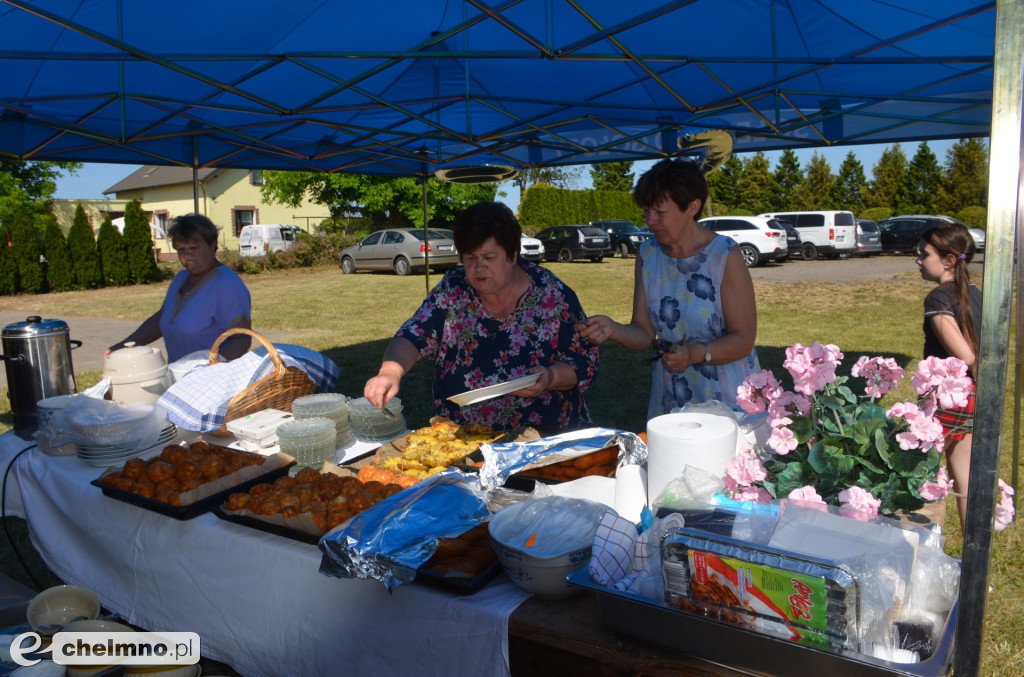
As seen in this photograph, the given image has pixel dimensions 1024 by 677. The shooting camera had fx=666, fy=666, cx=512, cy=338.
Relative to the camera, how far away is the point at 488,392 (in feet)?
6.52

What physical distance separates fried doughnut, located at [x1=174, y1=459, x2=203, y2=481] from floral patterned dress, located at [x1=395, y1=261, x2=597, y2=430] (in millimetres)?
923

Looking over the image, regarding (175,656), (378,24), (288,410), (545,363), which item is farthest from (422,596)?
(378,24)

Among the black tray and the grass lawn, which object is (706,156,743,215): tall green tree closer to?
the grass lawn

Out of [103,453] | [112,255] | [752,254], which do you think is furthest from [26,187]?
[103,453]

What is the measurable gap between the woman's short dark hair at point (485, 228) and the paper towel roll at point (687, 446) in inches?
45.7

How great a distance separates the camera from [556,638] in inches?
51.0

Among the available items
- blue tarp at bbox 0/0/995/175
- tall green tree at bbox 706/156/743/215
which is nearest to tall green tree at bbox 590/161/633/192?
tall green tree at bbox 706/156/743/215

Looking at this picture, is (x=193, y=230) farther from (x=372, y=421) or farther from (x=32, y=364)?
(x=372, y=421)

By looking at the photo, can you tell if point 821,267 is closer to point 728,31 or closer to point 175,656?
point 728,31

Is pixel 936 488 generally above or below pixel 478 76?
below

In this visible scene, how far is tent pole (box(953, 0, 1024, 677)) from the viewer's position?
90 centimetres

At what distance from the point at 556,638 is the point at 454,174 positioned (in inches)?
184

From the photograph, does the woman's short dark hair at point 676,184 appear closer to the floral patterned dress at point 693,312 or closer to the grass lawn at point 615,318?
the floral patterned dress at point 693,312

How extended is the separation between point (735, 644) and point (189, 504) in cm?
154
